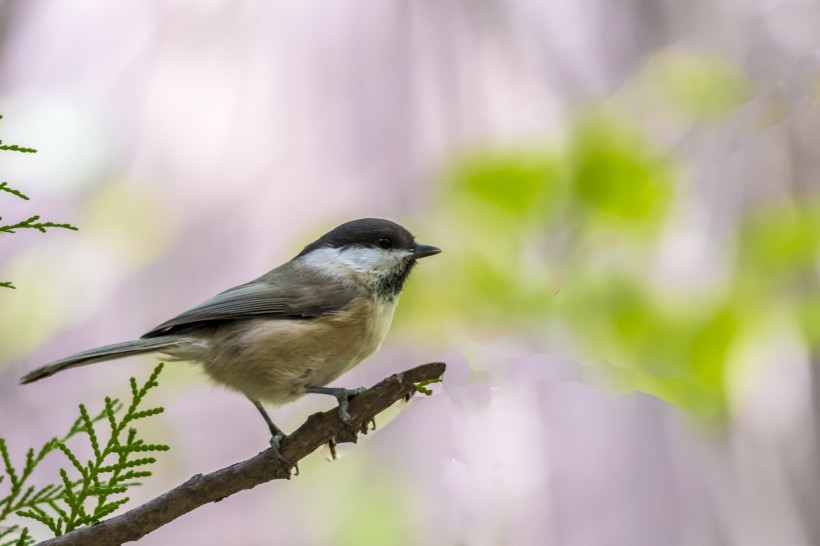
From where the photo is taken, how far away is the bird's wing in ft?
→ 4.39

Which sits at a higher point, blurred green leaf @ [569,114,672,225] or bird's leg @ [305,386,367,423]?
blurred green leaf @ [569,114,672,225]

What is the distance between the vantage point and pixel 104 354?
1101 mm

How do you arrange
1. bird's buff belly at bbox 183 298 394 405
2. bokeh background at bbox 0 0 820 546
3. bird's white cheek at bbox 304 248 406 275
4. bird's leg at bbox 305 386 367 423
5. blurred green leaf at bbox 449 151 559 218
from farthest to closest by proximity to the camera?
blurred green leaf at bbox 449 151 559 218 → bokeh background at bbox 0 0 820 546 → bird's white cheek at bbox 304 248 406 275 → bird's buff belly at bbox 183 298 394 405 → bird's leg at bbox 305 386 367 423

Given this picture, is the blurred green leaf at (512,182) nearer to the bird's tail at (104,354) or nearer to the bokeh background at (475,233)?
the bokeh background at (475,233)

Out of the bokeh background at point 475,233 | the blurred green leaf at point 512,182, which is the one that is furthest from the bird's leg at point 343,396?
the blurred green leaf at point 512,182

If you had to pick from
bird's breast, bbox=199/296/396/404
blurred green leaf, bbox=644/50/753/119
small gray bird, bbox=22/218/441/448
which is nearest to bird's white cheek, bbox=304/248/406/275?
small gray bird, bbox=22/218/441/448

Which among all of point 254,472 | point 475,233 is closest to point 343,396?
point 254,472

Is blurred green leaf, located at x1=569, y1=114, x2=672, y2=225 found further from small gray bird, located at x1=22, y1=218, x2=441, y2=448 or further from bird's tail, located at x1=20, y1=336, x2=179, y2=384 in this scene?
bird's tail, located at x1=20, y1=336, x2=179, y2=384

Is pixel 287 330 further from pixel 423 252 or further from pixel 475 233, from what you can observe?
pixel 475 233

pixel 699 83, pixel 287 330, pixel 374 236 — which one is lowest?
pixel 287 330

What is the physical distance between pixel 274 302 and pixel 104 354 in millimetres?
355

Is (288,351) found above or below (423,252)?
below

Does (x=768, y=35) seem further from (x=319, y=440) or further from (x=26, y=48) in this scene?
(x=26, y=48)

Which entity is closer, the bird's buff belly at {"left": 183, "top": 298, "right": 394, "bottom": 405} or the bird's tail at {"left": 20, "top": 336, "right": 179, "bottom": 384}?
the bird's tail at {"left": 20, "top": 336, "right": 179, "bottom": 384}
